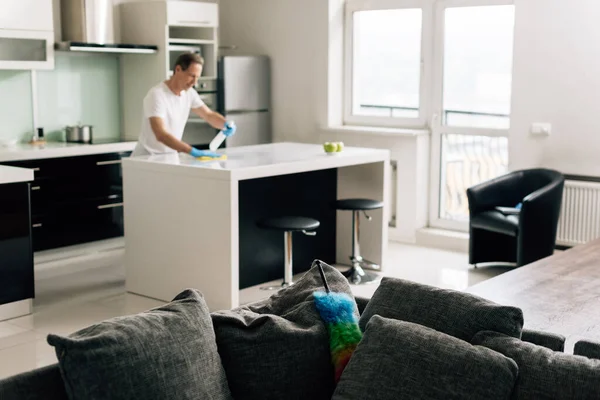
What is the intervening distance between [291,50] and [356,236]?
2.65m

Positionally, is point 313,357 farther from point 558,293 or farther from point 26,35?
point 26,35

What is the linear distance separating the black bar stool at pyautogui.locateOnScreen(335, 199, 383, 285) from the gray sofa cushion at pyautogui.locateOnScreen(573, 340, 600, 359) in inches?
144

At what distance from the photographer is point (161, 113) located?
5.82 m

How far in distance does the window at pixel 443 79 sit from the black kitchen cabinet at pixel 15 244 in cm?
368

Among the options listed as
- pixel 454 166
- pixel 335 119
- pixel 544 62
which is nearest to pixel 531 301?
pixel 544 62

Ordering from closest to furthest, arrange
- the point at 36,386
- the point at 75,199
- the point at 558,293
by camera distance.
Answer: the point at 36,386 → the point at 558,293 → the point at 75,199

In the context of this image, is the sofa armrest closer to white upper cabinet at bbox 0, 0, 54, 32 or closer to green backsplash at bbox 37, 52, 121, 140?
green backsplash at bbox 37, 52, 121, 140

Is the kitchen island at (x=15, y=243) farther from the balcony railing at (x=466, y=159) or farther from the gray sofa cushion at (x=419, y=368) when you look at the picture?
the balcony railing at (x=466, y=159)

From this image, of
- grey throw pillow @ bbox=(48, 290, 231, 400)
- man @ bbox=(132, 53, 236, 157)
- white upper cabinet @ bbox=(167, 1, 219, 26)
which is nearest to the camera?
grey throw pillow @ bbox=(48, 290, 231, 400)

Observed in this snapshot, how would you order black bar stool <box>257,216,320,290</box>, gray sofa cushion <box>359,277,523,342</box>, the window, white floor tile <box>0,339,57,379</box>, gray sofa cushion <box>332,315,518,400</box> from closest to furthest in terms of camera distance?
gray sofa cushion <box>332,315,518,400</box>, gray sofa cushion <box>359,277,523,342</box>, white floor tile <box>0,339,57,379</box>, black bar stool <box>257,216,320,290</box>, the window

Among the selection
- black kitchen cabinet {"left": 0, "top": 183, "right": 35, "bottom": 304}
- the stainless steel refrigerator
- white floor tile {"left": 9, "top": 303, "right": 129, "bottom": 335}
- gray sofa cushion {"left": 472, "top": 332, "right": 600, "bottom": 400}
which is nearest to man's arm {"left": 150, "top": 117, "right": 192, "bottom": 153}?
black kitchen cabinet {"left": 0, "top": 183, "right": 35, "bottom": 304}

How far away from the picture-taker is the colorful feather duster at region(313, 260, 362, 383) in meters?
2.40

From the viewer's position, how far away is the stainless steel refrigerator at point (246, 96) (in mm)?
7801

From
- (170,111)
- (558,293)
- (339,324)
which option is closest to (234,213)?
(170,111)
